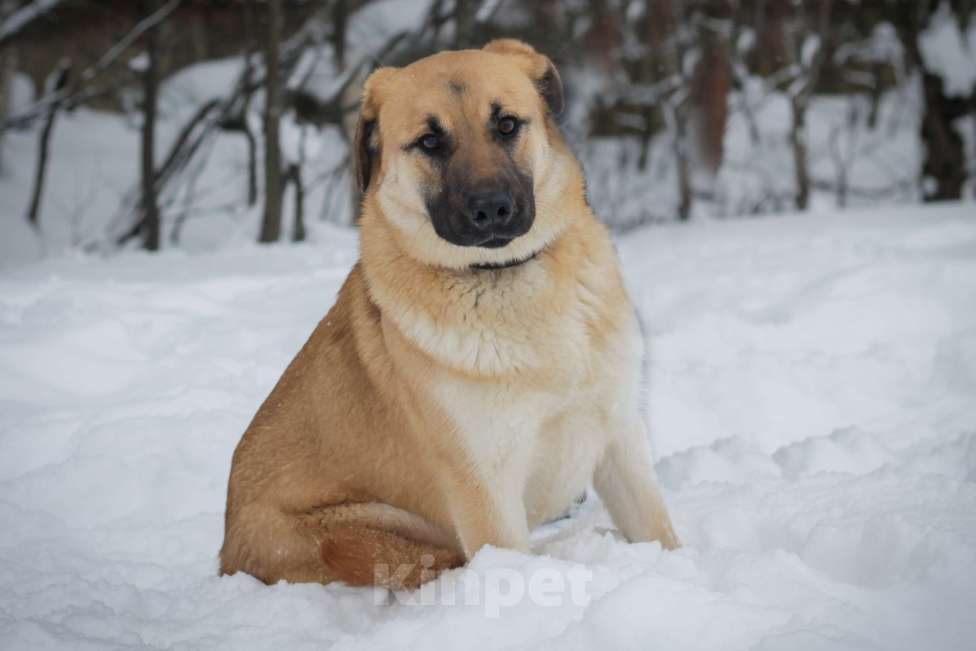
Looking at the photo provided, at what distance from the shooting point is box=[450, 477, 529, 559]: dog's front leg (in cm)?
241

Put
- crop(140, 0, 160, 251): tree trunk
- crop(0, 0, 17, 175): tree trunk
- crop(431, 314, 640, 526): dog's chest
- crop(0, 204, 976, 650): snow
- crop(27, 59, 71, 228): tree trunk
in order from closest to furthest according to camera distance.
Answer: crop(0, 204, 976, 650): snow → crop(431, 314, 640, 526): dog's chest → crop(140, 0, 160, 251): tree trunk → crop(27, 59, 71, 228): tree trunk → crop(0, 0, 17, 175): tree trunk

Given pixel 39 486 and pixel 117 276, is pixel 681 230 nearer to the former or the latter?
pixel 117 276

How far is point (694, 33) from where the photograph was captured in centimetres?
1502

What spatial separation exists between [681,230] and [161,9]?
5809 mm

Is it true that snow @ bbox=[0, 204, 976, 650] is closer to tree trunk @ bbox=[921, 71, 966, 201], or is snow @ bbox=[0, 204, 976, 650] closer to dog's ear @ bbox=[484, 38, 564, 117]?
dog's ear @ bbox=[484, 38, 564, 117]

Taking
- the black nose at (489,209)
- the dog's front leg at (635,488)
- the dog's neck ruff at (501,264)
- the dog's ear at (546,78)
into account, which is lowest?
the dog's front leg at (635,488)

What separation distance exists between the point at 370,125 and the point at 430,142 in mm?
276

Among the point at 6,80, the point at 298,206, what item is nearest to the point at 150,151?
the point at 298,206

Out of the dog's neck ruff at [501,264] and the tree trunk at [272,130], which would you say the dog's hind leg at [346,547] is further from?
the tree trunk at [272,130]

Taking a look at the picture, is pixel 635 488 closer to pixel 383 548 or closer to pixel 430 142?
pixel 383 548

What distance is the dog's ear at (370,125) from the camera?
109 inches

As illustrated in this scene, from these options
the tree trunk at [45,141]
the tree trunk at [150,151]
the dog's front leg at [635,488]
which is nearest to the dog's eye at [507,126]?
the dog's front leg at [635,488]

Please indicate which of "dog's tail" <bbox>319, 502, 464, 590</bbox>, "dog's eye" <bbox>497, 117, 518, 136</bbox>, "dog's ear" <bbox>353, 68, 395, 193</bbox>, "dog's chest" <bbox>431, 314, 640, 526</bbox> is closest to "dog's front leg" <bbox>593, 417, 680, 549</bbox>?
"dog's chest" <bbox>431, 314, 640, 526</bbox>

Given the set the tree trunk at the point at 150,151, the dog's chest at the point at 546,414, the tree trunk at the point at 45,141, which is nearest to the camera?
the dog's chest at the point at 546,414
